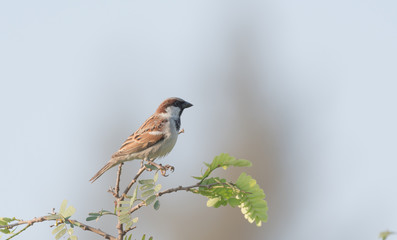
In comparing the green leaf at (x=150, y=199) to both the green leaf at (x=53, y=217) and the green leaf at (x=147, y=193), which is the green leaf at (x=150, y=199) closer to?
the green leaf at (x=147, y=193)

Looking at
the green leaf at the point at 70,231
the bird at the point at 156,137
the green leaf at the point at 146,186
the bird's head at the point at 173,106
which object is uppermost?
the green leaf at the point at 146,186

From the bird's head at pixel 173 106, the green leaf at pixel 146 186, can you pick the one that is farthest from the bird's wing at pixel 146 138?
the green leaf at pixel 146 186

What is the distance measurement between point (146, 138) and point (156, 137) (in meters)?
A: 0.11

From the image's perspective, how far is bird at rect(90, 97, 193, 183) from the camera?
21.1ft

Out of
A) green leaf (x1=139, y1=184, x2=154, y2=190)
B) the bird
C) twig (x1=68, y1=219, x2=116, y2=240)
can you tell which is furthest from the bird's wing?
twig (x1=68, y1=219, x2=116, y2=240)

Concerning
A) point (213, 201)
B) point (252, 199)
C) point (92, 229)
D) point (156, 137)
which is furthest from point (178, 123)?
point (92, 229)

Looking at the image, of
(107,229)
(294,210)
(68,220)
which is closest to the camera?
(68,220)

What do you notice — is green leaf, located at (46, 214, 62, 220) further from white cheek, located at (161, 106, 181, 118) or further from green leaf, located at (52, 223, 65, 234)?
white cheek, located at (161, 106, 181, 118)

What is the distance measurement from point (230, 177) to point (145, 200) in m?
12.9

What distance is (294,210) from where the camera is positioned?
57.4 feet

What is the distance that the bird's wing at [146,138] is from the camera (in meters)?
6.43

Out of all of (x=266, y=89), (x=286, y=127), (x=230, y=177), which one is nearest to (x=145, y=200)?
(x=230, y=177)

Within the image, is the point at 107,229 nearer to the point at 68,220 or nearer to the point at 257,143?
the point at 257,143

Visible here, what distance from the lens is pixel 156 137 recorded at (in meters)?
6.81
